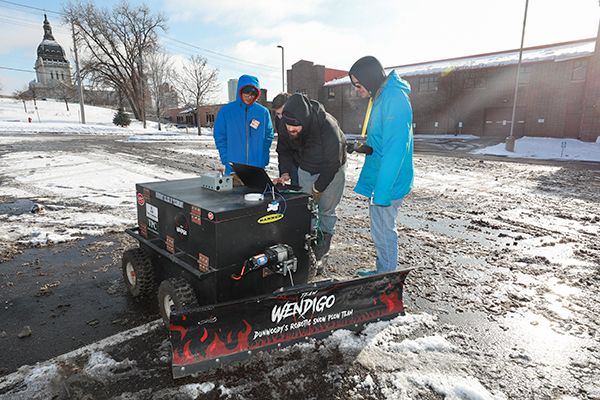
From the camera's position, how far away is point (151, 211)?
3008 millimetres

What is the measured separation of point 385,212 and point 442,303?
106 cm

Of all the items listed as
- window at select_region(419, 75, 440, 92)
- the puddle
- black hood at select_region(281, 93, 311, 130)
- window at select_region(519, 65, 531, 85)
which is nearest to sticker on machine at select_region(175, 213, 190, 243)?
black hood at select_region(281, 93, 311, 130)

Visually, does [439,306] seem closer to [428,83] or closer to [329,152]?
[329,152]

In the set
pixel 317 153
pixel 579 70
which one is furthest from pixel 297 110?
pixel 579 70

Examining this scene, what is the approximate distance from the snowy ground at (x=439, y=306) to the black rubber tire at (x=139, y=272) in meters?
0.48

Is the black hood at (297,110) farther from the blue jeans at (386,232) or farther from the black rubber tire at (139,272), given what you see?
the black rubber tire at (139,272)

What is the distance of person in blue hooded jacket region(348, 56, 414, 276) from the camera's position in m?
2.80

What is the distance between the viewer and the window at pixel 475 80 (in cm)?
3206

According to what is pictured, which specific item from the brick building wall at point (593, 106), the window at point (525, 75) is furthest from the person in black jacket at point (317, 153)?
the window at point (525, 75)

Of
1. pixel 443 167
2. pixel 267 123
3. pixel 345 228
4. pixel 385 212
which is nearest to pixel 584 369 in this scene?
pixel 385 212

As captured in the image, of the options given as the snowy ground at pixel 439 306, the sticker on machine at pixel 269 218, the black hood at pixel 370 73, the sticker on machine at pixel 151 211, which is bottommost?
the snowy ground at pixel 439 306

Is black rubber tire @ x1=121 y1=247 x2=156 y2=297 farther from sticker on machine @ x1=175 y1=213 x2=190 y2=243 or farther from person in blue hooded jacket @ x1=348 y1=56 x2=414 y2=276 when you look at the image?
person in blue hooded jacket @ x1=348 y1=56 x2=414 y2=276

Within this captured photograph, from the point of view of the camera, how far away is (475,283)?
3.52m

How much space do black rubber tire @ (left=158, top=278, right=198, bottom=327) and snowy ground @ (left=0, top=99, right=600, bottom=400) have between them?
294 mm
